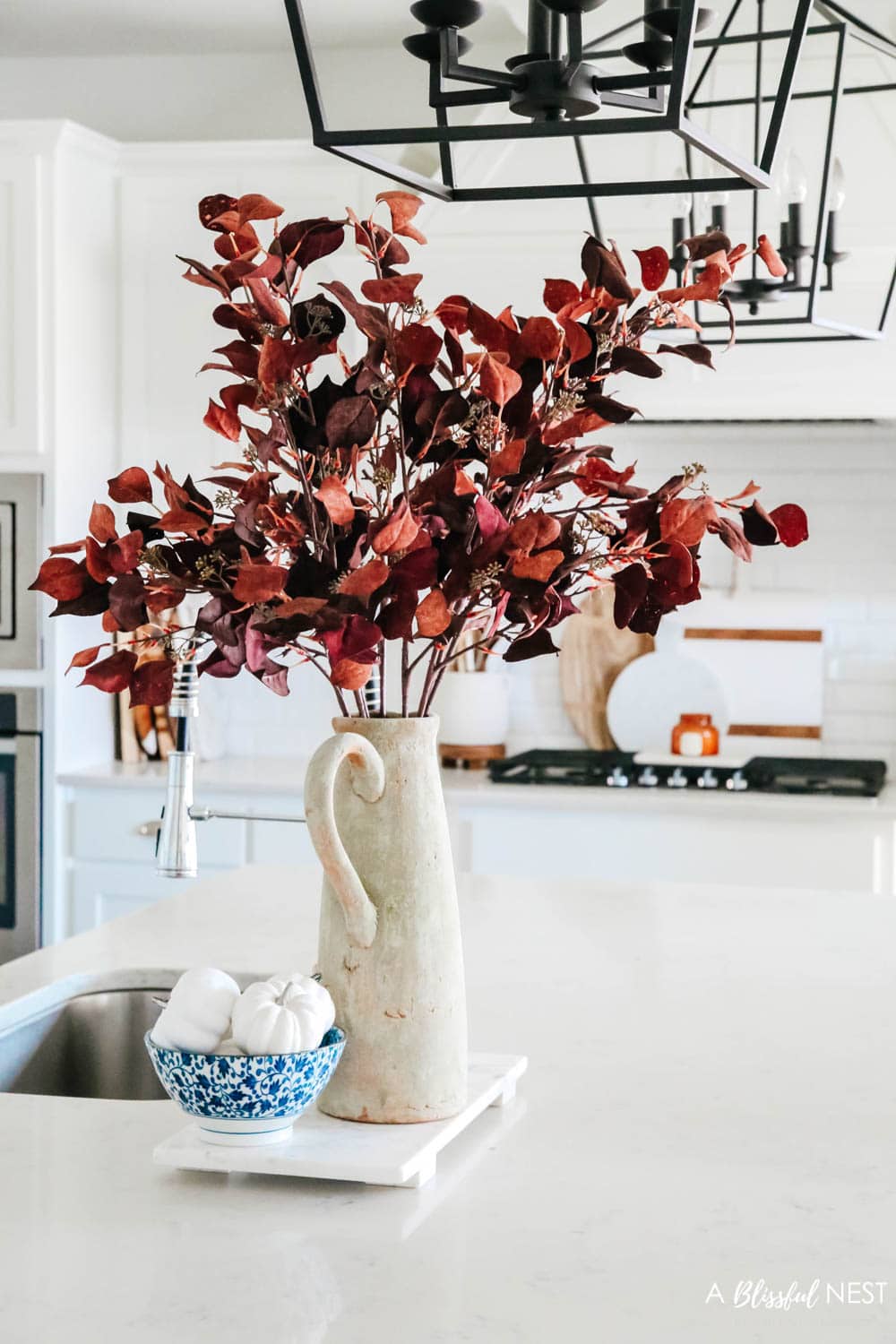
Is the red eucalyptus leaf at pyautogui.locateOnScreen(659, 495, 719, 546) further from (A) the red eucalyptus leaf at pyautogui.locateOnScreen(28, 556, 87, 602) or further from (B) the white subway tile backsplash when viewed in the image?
(B) the white subway tile backsplash

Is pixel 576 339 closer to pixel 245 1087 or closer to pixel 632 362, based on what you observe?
pixel 632 362

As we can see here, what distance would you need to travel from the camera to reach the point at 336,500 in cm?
107

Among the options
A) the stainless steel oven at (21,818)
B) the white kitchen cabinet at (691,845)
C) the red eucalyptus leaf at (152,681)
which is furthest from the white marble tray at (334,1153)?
the stainless steel oven at (21,818)

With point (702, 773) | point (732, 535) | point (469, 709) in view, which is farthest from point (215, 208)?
point (469, 709)

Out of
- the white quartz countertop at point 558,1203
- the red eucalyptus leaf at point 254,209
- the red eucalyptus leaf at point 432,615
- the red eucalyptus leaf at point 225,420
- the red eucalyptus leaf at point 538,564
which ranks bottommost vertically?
the white quartz countertop at point 558,1203

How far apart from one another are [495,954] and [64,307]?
7.99ft

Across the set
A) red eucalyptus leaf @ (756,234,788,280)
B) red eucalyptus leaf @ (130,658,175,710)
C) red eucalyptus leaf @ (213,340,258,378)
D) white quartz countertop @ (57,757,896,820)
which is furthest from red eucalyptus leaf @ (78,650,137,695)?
white quartz countertop @ (57,757,896,820)

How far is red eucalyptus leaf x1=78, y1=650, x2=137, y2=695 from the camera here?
1.18 metres

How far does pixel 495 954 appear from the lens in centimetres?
197

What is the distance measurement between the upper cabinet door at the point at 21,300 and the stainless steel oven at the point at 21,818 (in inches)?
25.3

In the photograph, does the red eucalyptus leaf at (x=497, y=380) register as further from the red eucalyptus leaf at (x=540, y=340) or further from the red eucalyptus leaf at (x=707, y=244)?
the red eucalyptus leaf at (x=707, y=244)

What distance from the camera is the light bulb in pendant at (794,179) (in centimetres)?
161

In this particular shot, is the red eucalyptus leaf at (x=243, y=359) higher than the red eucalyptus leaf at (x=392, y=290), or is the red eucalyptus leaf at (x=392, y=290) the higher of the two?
the red eucalyptus leaf at (x=392, y=290)

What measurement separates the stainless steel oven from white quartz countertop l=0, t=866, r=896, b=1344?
200 centimetres
